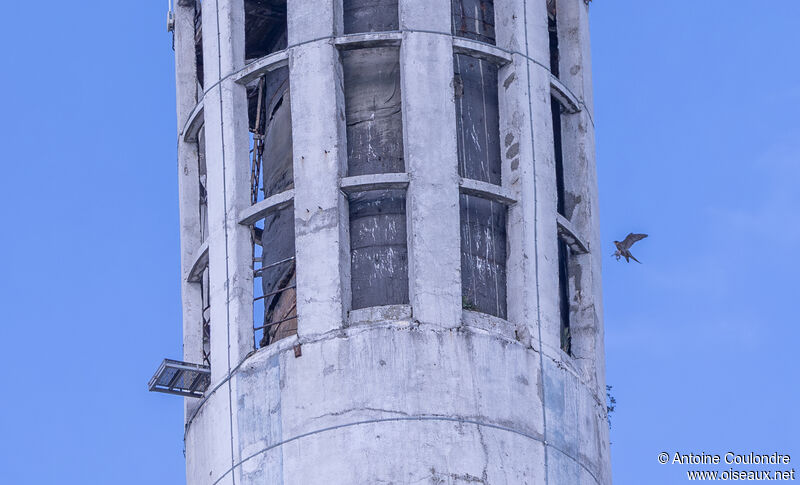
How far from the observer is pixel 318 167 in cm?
3553

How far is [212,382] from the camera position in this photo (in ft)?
118

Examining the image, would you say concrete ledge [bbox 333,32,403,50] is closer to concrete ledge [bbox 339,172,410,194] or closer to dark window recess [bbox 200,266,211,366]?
concrete ledge [bbox 339,172,410,194]

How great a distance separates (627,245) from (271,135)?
6617 millimetres

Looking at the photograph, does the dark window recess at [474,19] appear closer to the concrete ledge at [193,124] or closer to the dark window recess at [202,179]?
the concrete ledge at [193,124]

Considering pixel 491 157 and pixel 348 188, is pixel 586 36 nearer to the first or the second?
pixel 491 157

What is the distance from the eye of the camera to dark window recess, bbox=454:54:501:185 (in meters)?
36.5

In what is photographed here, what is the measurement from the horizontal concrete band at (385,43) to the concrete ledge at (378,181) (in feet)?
8.12

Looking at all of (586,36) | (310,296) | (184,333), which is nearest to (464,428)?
(310,296)

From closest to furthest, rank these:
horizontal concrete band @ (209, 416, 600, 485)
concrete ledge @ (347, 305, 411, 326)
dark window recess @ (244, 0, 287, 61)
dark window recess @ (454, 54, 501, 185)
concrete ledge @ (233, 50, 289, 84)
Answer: horizontal concrete band @ (209, 416, 600, 485), concrete ledge @ (347, 305, 411, 326), dark window recess @ (454, 54, 501, 185), concrete ledge @ (233, 50, 289, 84), dark window recess @ (244, 0, 287, 61)

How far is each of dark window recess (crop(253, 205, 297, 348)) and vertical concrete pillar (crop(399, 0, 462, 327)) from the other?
2385 mm

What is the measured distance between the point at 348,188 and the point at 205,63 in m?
4.53

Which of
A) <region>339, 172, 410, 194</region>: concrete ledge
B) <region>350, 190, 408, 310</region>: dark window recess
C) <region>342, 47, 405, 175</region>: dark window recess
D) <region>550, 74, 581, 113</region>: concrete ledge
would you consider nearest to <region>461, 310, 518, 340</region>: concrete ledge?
<region>350, 190, 408, 310</region>: dark window recess

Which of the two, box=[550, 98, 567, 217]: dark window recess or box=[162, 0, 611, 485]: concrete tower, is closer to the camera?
box=[162, 0, 611, 485]: concrete tower

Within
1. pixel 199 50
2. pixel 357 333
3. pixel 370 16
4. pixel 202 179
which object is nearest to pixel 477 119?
pixel 370 16
